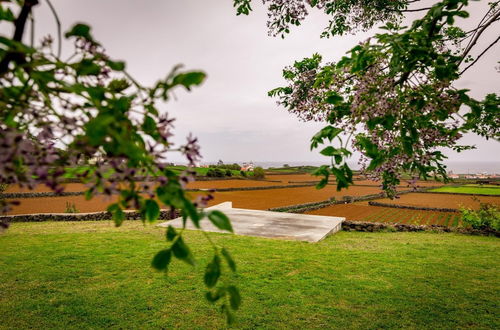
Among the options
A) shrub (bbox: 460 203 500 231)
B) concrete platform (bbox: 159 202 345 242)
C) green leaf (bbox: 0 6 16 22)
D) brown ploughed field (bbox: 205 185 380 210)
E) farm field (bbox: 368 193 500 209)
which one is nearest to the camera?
green leaf (bbox: 0 6 16 22)

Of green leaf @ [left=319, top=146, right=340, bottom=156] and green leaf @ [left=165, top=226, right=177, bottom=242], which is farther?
green leaf @ [left=319, top=146, right=340, bottom=156]

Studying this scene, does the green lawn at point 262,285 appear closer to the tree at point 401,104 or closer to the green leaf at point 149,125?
the tree at point 401,104

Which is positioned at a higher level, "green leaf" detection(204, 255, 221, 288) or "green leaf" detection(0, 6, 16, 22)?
"green leaf" detection(0, 6, 16, 22)

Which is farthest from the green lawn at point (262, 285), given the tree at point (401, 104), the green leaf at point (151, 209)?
the green leaf at point (151, 209)

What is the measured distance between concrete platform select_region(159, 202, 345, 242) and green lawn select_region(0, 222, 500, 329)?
39.7 inches

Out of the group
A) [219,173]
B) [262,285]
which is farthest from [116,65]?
[219,173]

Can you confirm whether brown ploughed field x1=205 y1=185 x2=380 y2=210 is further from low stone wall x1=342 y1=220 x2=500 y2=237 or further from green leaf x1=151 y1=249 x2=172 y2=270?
green leaf x1=151 y1=249 x2=172 y2=270

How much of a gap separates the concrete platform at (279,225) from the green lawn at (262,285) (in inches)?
39.7

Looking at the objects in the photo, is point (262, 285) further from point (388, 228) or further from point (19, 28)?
point (388, 228)

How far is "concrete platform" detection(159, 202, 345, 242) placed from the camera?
11656mm

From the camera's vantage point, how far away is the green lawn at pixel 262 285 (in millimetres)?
5363

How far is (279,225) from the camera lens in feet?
43.3

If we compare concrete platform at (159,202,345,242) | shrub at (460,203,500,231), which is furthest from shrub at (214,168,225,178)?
shrub at (460,203,500,231)

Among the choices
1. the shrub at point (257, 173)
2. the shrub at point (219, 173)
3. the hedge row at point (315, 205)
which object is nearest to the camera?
the hedge row at point (315, 205)
